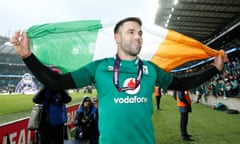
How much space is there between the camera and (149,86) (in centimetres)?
208

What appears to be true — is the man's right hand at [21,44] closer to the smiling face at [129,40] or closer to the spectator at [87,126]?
the smiling face at [129,40]

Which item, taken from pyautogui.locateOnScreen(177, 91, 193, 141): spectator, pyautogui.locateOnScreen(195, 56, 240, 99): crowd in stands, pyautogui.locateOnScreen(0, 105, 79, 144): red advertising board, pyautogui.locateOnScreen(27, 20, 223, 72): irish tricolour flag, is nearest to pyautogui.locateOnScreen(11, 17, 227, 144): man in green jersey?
pyautogui.locateOnScreen(27, 20, 223, 72): irish tricolour flag

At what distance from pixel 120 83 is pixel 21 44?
0.76 m

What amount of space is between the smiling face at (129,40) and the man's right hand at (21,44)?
68 centimetres

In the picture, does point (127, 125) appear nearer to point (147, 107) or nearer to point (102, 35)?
point (147, 107)

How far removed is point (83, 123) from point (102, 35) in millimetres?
3944

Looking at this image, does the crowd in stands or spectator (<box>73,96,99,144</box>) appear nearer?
spectator (<box>73,96,99,144</box>)

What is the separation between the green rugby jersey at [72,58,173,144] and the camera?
6.25 ft

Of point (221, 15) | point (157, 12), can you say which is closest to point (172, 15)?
point (157, 12)

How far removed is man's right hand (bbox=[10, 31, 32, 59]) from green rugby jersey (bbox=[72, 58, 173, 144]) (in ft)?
1.24

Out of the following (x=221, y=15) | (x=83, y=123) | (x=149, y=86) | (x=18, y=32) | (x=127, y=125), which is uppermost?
(x=221, y=15)

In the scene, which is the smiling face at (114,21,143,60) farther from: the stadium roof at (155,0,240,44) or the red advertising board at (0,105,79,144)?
the stadium roof at (155,0,240,44)

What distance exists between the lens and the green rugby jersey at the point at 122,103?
6.25 ft

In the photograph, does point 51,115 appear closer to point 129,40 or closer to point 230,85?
point 129,40
